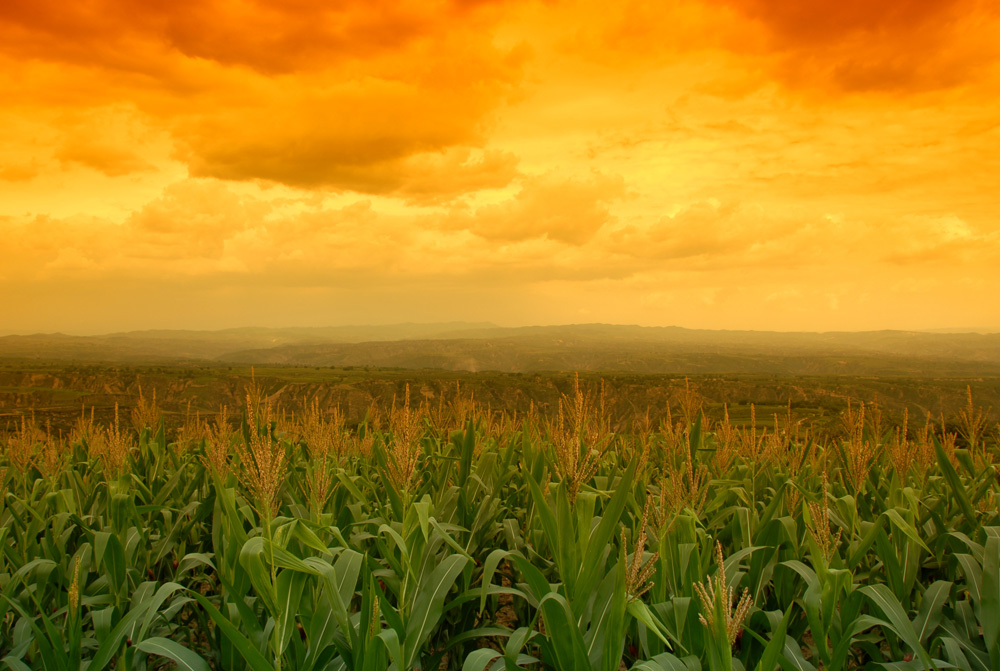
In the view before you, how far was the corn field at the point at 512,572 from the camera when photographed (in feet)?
9.28

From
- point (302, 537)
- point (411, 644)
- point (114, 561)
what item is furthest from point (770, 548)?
point (114, 561)

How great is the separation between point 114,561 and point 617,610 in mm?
3762

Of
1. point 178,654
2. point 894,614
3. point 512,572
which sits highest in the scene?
point 894,614

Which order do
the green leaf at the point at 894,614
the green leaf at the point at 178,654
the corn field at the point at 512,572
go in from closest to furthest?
1. the corn field at the point at 512,572
2. the green leaf at the point at 178,654
3. the green leaf at the point at 894,614

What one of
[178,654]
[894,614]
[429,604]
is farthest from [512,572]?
[894,614]

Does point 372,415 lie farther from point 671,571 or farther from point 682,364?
point 682,364

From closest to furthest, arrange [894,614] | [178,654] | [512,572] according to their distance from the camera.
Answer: [178,654]
[894,614]
[512,572]

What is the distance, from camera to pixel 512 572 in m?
4.78

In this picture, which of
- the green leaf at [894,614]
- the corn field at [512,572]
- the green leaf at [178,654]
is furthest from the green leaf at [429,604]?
the green leaf at [894,614]

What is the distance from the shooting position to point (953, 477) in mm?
4469

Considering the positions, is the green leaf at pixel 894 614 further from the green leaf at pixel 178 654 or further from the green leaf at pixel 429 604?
the green leaf at pixel 178 654

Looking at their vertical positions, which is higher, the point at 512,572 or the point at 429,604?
the point at 429,604

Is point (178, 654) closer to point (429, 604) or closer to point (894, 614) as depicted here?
point (429, 604)

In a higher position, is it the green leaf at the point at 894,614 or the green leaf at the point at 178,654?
the green leaf at the point at 894,614
